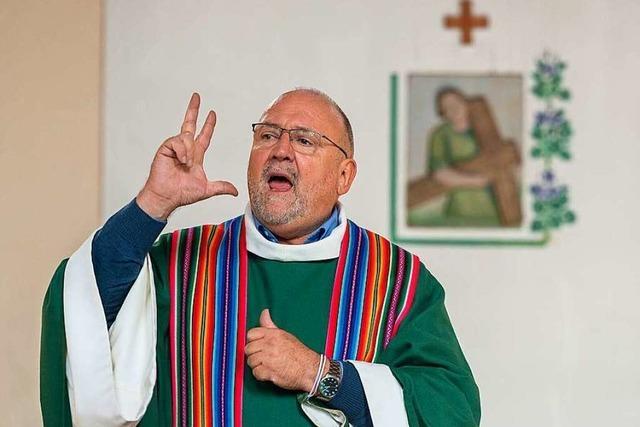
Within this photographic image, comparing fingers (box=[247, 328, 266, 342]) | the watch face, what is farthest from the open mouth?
the watch face

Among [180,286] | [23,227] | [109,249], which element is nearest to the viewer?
[109,249]

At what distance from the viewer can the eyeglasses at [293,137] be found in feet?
9.30

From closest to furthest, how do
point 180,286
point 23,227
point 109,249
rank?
point 109,249 < point 180,286 < point 23,227

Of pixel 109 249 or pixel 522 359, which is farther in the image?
pixel 522 359

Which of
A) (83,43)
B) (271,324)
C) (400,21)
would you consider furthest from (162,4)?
(271,324)

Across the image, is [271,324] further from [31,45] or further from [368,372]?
[31,45]

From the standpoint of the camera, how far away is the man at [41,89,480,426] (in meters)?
2.59

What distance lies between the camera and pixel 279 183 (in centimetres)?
280

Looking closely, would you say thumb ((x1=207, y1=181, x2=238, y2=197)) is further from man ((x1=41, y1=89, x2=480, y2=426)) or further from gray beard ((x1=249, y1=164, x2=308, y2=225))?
gray beard ((x1=249, y1=164, x2=308, y2=225))

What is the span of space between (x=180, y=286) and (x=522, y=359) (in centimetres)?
202

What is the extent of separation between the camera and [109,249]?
259 centimetres

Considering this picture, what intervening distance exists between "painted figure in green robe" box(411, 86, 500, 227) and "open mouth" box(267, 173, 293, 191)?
1.72 metres

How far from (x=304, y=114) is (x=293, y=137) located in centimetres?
8

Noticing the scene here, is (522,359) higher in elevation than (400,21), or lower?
lower
